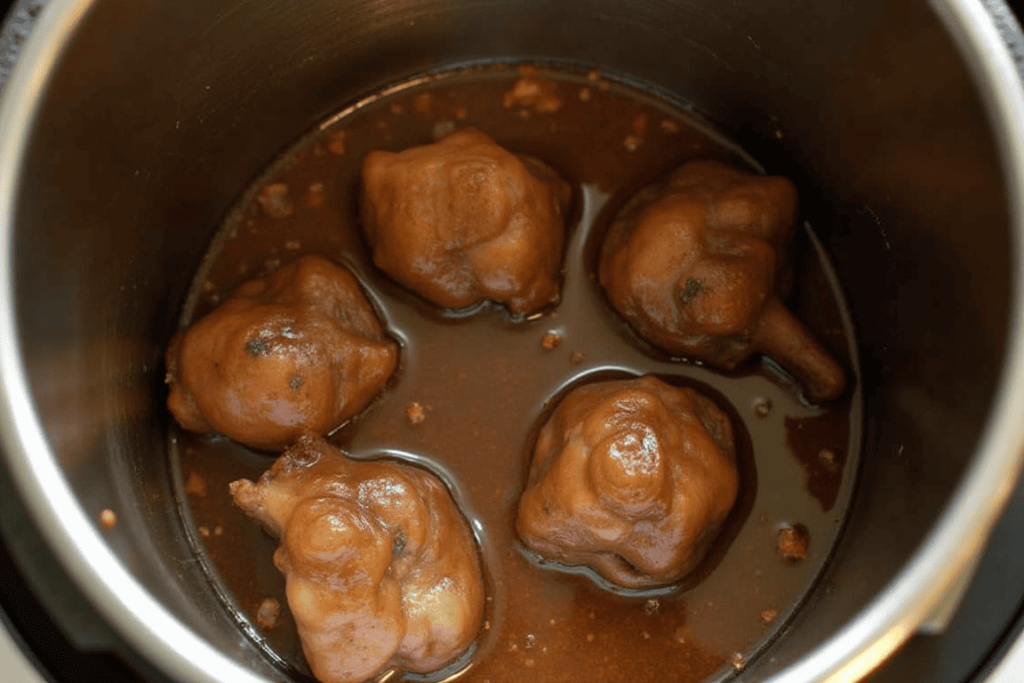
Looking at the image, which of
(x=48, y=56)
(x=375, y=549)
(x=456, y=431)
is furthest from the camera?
(x=456, y=431)

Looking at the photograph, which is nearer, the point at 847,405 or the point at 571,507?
the point at 571,507

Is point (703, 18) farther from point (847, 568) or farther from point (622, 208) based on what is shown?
point (847, 568)

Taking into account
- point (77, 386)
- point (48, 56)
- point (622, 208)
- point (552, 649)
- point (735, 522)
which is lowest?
point (552, 649)

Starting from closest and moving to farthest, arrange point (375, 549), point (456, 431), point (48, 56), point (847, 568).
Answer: point (48, 56), point (375, 549), point (847, 568), point (456, 431)

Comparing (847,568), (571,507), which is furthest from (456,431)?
(847,568)

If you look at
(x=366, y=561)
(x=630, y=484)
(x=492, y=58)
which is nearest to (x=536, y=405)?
(x=630, y=484)

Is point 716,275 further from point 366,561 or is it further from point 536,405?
point 366,561

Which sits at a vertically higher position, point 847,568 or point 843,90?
point 843,90

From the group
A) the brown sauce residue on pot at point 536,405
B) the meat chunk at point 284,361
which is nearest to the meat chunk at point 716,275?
the brown sauce residue on pot at point 536,405
